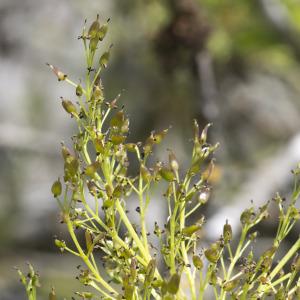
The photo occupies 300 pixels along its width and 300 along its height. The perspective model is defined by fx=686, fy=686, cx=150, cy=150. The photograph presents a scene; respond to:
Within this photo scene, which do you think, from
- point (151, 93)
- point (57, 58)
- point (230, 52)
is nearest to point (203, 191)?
point (230, 52)

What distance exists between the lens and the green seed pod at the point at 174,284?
116 centimetres

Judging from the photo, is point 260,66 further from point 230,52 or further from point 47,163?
point 47,163

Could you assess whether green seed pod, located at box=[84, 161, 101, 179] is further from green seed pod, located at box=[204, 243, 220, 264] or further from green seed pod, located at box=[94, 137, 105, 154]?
green seed pod, located at box=[204, 243, 220, 264]

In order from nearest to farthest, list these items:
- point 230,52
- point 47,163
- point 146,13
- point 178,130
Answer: point 146,13 → point 230,52 → point 178,130 → point 47,163

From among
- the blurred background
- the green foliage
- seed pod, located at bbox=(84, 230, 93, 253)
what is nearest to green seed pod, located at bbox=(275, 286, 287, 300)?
the green foliage

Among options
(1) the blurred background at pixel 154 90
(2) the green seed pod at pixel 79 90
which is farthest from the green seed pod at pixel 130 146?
(1) the blurred background at pixel 154 90

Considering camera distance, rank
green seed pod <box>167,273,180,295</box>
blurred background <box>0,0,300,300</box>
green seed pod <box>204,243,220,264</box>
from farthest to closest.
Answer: blurred background <box>0,0,300,300</box>, green seed pod <box>204,243,220,264</box>, green seed pod <box>167,273,180,295</box>

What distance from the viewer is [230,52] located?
200 inches

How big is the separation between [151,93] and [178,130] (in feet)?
1.85

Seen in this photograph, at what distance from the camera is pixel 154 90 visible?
588cm

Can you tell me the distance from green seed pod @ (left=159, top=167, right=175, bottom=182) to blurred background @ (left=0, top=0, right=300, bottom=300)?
204cm

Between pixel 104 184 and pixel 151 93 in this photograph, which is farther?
pixel 151 93

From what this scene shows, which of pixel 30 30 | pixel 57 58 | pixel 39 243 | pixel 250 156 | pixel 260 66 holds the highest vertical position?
pixel 30 30

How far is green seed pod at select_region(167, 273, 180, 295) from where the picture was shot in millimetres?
1159
